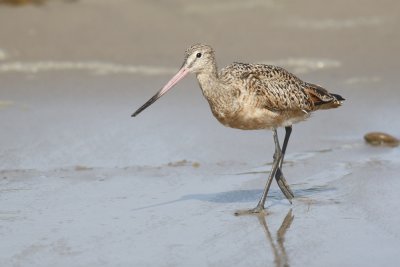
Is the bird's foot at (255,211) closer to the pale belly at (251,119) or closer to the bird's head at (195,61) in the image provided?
the pale belly at (251,119)

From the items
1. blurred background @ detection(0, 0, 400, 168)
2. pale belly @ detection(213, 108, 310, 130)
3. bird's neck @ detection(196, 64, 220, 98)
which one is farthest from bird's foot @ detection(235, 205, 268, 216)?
blurred background @ detection(0, 0, 400, 168)

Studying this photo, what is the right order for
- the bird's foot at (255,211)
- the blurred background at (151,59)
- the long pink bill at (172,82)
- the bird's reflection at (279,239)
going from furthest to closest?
1. the blurred background at (151,59)
2. the long pink bill at (172,82)
3. the bird's foot at (255,211)
4. the bird's reflection at (279,239)

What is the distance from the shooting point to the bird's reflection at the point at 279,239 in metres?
6.06

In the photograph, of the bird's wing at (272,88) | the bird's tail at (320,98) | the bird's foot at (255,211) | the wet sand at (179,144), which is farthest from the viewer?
the bird's tail at (320,98)

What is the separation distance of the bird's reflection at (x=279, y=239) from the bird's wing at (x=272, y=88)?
86cm

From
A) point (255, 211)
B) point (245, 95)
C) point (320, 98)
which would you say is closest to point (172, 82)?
point (245, 95)

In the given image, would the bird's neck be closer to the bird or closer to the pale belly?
the bird

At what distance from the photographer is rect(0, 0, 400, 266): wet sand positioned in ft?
21.2

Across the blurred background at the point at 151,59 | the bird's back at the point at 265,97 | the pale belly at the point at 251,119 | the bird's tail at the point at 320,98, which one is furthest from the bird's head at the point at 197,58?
the blurred background at the point at 151,59

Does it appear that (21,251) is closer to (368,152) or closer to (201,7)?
(368,152)

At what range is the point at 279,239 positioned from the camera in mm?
6508

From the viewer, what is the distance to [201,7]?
1321cm

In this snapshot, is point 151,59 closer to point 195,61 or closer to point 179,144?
point 179,144

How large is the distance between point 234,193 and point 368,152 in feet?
5.15
